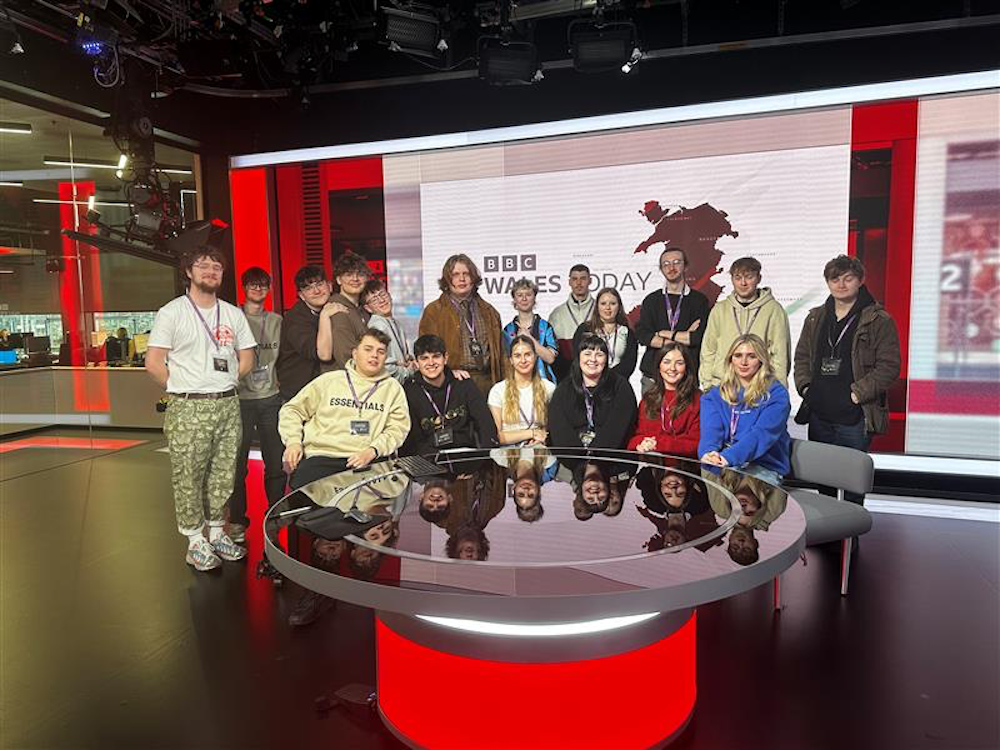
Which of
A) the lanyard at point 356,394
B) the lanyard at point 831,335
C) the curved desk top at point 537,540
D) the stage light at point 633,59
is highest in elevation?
the stage light at point 633,59

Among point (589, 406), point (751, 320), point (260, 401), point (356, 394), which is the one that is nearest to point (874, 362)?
point (751, 320)

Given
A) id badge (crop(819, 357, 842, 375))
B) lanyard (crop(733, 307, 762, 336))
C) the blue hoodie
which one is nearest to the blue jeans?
id badge (crop(819, 357, 842, 375))

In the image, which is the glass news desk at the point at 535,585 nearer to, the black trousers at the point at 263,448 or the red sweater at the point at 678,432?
the red sweater at the point at 678,432

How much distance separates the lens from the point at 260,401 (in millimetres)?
4109

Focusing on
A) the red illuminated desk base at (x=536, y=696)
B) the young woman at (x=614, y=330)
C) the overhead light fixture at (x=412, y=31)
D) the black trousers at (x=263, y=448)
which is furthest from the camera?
the overhead light fixture at (x=412, y=31)

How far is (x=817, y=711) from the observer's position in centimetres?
229

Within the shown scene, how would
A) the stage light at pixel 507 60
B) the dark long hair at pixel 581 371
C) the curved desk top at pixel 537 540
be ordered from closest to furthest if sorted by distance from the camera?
the curved desk top at pixel 537 540 < the dark long hair at pixel 581 371 < the stage light at pixel 507 60

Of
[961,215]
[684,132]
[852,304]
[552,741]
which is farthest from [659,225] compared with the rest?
[552,741]

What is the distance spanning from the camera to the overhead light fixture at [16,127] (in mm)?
4766

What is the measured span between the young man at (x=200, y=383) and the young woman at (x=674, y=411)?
6.75 ft

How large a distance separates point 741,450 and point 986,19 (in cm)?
350

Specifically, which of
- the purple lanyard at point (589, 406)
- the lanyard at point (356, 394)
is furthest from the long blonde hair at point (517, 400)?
the lanyard at point (356, 394)

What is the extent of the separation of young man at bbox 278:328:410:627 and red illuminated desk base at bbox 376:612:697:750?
126cm

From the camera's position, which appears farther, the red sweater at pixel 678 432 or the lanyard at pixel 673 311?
the lanyard at pixel 673 311
